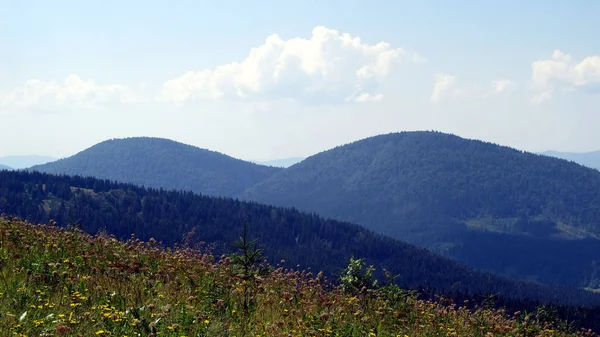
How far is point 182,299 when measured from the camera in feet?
35.5

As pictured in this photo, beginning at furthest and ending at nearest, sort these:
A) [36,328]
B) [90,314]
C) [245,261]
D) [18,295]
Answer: [245,261] < [18,295] < [90,314] < [36,328]

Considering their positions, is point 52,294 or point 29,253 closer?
point 52,294

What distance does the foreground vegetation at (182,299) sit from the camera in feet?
30.0

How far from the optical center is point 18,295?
986cm

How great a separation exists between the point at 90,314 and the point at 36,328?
35.0 inches

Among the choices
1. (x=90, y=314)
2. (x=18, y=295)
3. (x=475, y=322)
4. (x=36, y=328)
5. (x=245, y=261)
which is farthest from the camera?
(x=475, y=322)

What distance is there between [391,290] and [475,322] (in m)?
2.11

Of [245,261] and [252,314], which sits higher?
[245,261]

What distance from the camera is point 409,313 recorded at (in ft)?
42.4

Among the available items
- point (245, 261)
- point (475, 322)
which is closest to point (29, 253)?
point (245, 261)

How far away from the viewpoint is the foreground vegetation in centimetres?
915

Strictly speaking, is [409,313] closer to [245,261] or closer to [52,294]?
[245,261]

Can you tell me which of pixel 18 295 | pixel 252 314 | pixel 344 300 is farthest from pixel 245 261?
pixel 18 295

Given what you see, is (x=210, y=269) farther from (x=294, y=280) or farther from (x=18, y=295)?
(x=18, y=295)
